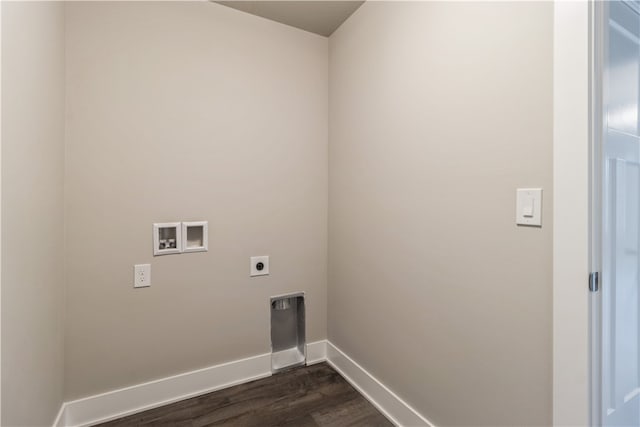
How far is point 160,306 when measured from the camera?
1.75 m

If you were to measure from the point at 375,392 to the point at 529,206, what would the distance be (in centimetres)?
132

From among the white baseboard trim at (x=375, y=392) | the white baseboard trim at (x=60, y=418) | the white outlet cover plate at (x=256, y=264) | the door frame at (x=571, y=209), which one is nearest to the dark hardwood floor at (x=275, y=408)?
the white baseboard trim at (x=375, y=392)

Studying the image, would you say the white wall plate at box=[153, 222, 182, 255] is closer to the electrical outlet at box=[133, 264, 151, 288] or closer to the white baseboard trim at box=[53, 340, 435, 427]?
the electrical outlet at box=[133, 264, 151, 288]

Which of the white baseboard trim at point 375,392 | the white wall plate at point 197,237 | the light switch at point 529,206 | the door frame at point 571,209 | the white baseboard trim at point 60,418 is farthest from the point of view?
the white wall plate at point 197,237

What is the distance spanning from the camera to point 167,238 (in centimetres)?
177

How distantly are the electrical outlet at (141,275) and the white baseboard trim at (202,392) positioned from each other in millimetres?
550

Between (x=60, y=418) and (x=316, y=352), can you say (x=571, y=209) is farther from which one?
(x=60, y=418)

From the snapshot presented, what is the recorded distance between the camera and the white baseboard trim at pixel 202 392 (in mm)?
1568

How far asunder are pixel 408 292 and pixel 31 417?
5.20 feet

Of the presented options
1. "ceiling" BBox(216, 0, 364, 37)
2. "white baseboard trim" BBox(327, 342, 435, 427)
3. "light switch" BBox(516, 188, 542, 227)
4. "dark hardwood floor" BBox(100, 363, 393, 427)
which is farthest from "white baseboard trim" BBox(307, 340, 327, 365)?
"ceiling" BBox(216, 0, 364, 37)

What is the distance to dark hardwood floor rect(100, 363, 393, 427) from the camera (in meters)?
1.61

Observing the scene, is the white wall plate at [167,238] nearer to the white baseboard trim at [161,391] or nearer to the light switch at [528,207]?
the white baseboard trim at [161,391]

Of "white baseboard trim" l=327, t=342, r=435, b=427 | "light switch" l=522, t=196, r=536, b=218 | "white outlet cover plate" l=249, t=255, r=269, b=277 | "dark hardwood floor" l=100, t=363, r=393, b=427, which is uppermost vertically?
"light switch" l=522, t=196, r=536, b=218

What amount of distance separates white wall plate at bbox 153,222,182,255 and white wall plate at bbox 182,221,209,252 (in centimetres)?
4
